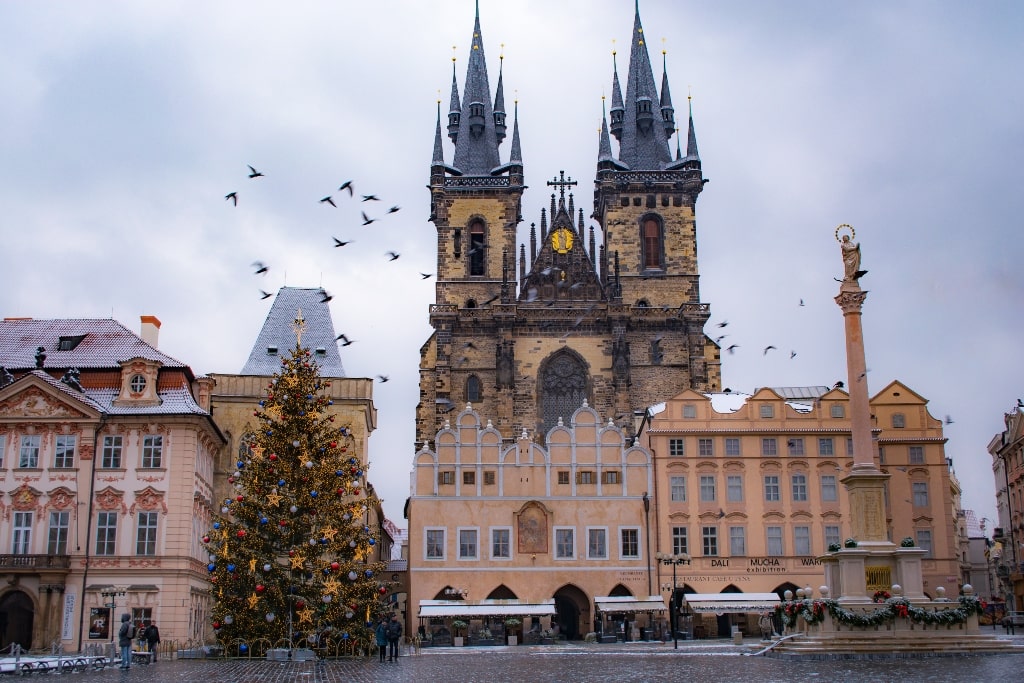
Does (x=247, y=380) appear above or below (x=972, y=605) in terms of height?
above

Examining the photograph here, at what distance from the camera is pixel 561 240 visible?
73125mm

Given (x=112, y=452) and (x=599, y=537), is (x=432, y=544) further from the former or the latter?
(x=112, y=452)

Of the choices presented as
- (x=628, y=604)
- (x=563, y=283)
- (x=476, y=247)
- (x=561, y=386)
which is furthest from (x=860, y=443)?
(x=476, y=247)

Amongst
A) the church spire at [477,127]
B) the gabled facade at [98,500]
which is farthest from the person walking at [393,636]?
the church spire at [477,127]

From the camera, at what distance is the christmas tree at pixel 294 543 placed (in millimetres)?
28719

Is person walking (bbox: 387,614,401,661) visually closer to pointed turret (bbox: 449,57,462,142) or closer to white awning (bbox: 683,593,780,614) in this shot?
white awning (bbox: 683,593,780,614)

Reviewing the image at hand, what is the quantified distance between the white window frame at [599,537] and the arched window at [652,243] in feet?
85.2

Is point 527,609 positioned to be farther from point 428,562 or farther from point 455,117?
point 455,117

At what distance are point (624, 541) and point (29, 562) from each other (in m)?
23.3

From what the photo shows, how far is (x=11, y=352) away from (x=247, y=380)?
9.16m

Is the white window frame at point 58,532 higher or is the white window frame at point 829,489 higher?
the white window frame at point 829,489

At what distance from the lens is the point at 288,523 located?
2903 cm

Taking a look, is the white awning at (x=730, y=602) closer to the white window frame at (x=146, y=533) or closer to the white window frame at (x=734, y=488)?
the white window frame at (x=734, y=488)

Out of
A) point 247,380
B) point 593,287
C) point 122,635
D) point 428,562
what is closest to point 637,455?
point 428,562
